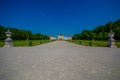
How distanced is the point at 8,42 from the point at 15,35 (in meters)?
54.3

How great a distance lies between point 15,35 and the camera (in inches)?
2862

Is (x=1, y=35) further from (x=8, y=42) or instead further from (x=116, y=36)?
(x=116, y=36)

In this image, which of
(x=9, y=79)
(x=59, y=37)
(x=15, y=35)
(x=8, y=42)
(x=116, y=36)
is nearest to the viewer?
(x=9, y=79)

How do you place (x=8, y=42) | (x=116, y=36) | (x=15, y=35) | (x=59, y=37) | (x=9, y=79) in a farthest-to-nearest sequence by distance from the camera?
(x=59, y=37) < (x=15, y=35) < (x=116, y=36) < (x=8, y=42) < (x=9, y=79)

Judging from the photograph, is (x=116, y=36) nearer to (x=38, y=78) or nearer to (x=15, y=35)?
(x=15, y=35)

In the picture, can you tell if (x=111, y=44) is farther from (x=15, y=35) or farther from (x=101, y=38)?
(x=15, y=35)

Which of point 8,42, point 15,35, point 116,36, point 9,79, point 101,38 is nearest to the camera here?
point 9,79

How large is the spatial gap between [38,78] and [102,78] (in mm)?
2088

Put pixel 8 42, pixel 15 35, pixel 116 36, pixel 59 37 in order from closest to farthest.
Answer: pixel 8 42 < pixel 116 36 < pixel 15 35 < pixel 59 37

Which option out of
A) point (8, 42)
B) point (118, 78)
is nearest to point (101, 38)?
point (8, 42)

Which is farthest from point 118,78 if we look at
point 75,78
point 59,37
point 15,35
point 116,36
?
point 59,37

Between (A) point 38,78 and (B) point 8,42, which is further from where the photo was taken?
(B) point 8,42

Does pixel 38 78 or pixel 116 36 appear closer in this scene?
→ pixel 38 78

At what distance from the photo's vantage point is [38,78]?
13.8ft
